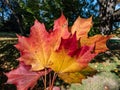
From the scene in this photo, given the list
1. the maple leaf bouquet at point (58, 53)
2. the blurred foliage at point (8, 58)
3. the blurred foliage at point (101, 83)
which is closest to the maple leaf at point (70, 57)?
the maple leaf bouquet at point (58, 53)

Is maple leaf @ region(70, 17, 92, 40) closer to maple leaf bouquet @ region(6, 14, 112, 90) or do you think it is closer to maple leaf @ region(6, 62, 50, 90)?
maple leaf bouquet @ region(6, 14, 112, 90)

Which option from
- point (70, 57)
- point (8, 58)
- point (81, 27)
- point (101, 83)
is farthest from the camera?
point (8, 58)

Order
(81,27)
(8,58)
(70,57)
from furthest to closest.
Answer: (8,58), (81,27), (70,57)

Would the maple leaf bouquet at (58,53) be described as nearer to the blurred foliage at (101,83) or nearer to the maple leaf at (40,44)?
the maple leaf at (40,44)

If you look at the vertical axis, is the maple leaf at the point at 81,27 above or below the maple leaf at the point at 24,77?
above

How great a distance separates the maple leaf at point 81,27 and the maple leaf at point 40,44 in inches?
1.2

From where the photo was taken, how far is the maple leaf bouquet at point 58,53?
730 mm

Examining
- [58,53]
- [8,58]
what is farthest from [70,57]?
[8,58]

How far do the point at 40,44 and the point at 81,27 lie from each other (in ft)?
0.45

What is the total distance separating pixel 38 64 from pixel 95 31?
11.9m

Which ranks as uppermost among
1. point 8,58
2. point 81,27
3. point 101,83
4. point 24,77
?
point 81,27

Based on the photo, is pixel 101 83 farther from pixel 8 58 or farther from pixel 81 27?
pixel 81 27

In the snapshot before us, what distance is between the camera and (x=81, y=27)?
0.83 meters

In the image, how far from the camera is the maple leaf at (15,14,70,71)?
0.78m
